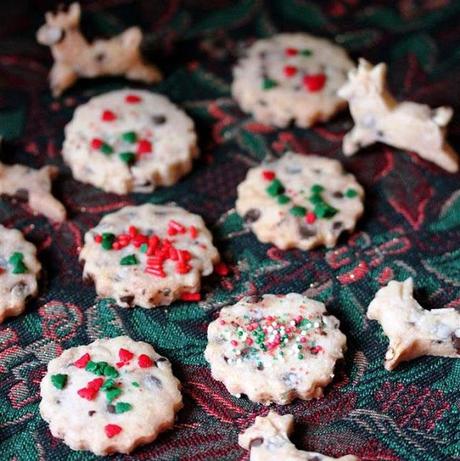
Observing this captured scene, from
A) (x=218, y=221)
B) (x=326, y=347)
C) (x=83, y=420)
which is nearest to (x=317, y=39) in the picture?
(x=218, y=221)

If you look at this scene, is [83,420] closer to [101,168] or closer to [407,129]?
[101,168]

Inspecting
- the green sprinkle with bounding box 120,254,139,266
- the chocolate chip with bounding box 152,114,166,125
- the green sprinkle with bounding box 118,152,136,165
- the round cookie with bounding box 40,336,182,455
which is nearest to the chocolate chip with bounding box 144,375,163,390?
the round cookie with bounding box 40,336,182,455

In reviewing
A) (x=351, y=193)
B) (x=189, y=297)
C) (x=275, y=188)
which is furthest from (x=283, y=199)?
(x=189, y=297)

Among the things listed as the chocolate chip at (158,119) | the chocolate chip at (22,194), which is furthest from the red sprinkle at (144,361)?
the chocolate chip at (158,119)

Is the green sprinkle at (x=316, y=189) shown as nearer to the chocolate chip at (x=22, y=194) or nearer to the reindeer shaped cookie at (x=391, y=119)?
the reindeer shaped cookie at (x=391, y=119)

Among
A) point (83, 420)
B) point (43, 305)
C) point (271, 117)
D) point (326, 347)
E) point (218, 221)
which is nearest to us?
point (83, 420)

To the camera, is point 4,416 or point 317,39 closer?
point 4,416
